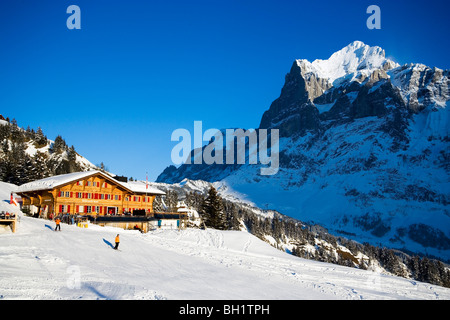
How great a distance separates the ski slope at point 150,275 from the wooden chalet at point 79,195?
14527 millimetres

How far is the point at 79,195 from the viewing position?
48156mm

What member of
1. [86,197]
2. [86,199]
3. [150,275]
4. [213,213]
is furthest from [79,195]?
[150,275]

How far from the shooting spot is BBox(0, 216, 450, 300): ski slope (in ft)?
50.1

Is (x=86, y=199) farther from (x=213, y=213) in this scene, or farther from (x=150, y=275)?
(x=150, y=275)

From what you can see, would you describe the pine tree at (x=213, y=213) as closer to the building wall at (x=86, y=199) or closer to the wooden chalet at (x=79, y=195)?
the wooden chalet at (x=79, y=195)

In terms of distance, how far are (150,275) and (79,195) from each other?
3336 cm

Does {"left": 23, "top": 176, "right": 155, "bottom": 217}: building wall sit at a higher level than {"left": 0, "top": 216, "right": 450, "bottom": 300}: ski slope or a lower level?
higher

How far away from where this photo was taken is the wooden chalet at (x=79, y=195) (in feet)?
149

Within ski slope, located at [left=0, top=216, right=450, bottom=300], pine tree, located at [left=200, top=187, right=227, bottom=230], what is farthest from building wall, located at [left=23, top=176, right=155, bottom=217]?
ski slope, located at [left=0, top=216, right=450, bottom=300]

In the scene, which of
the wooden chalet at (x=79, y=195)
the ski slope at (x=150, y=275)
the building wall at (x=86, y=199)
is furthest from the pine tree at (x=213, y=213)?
the ski slope at (x=150, y=275)

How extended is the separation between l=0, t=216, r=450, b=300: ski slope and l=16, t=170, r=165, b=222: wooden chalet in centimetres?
1453

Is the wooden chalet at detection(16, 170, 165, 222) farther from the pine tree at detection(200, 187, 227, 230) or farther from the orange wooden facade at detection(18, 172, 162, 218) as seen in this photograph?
the pine tree at detection(200, 187, 227, 230)
